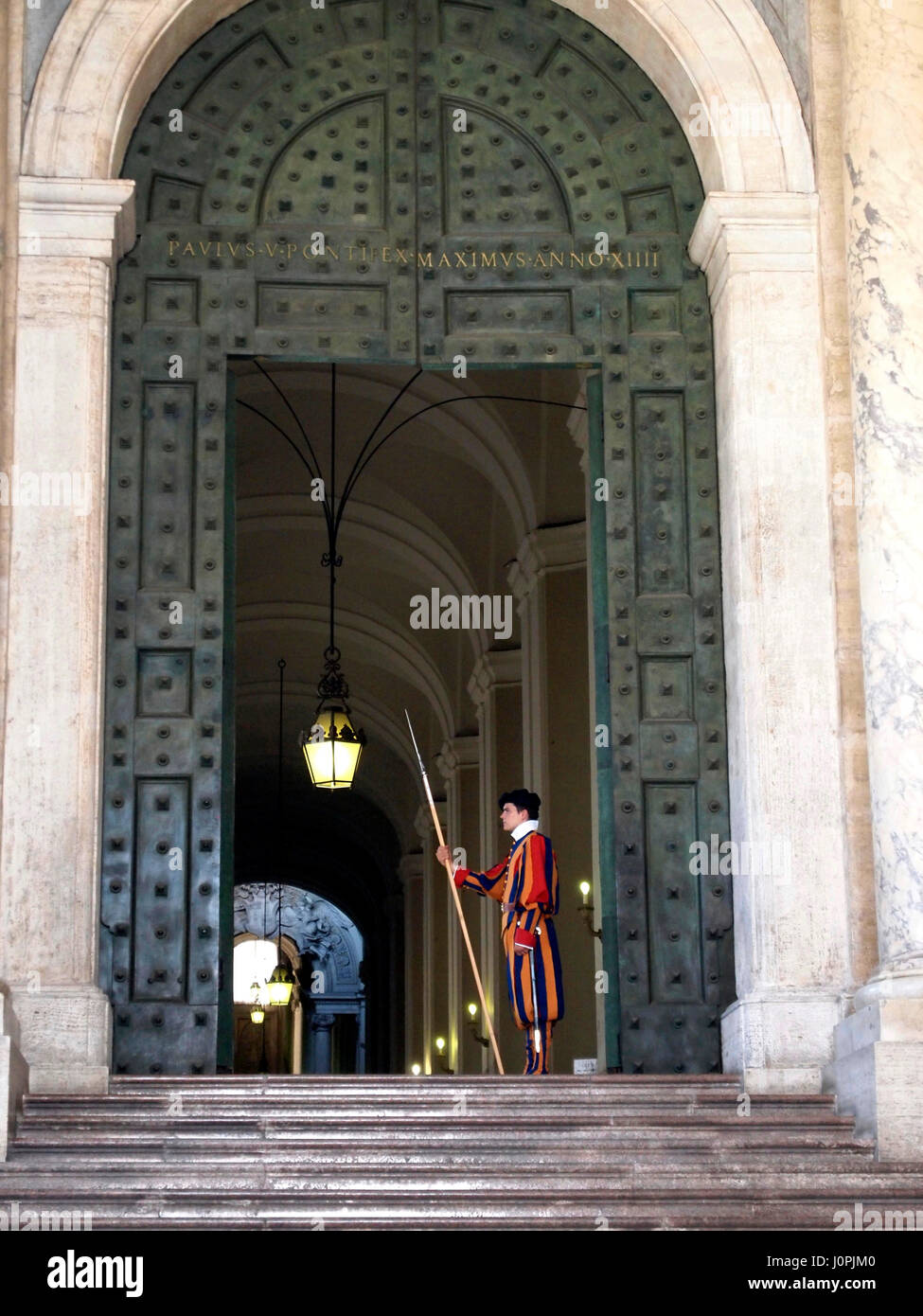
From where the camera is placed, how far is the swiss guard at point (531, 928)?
11.5 meters

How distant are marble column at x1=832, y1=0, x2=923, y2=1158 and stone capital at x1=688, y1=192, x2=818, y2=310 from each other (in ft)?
1.05

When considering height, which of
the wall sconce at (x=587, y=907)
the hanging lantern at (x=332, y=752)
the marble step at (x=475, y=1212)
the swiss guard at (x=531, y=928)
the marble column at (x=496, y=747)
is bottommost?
the marble step at (x=475, y=1212)

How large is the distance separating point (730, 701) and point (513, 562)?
7.79 meters

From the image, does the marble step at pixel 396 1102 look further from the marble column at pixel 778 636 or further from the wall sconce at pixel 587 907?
the wall sconce at pixel 587 907

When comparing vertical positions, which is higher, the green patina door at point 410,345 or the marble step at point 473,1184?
the green patina door at point 410,345

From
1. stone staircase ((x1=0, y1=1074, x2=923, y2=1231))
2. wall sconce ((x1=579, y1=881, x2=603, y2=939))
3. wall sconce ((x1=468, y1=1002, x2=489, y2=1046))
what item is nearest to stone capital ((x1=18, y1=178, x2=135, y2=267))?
stone staircase ((x1=0, y1=1074, x2=923, y2=1231))

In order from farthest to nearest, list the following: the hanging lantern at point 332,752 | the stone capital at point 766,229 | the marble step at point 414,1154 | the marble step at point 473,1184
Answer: the hanging lantern at point 332,752, the stone capital at point 766,229, the marble step at point 414,1154, the marble step at point 473,1184

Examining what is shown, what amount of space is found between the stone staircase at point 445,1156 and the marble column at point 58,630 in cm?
45

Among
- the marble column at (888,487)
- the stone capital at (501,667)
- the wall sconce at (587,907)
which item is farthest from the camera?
the stone capital at (501,667)

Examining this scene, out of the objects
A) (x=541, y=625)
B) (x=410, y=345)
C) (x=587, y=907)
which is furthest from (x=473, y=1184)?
(x=541, y=625)

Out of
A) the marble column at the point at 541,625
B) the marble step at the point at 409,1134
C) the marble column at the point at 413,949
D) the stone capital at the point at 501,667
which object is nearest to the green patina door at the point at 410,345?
the marble step at the point at 409,1134

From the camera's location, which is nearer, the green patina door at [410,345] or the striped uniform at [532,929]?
the green patina door at [410,345]

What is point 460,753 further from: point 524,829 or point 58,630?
point 58,630

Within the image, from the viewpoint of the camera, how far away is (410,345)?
11.2m
